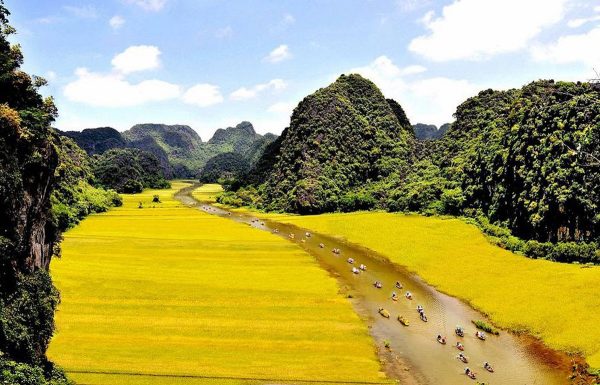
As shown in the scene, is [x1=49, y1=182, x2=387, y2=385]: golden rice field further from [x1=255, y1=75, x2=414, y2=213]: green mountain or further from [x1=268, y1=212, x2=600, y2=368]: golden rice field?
[x1=255, y1=75, x2=414, y2=213]: green mountain

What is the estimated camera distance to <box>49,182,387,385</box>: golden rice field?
92.6ft

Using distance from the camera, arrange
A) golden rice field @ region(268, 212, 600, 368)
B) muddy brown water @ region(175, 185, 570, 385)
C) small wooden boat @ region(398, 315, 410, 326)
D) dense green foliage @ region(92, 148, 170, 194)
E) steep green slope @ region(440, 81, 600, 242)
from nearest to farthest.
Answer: muddy brown water @ region(175, 185, 570, 385) → golden rice field @ region(268, 212, 600, 368) → small wooden boat @ region(398, 315, 410, 326) → steep green slope @ region(440, 81, 600, 242) → dense green foliage @ region(92, 148, 170, 194)

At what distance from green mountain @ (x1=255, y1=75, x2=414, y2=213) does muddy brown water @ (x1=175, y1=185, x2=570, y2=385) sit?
62.5 meters

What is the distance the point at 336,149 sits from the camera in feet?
433

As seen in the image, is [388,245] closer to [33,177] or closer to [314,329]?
[314,329]

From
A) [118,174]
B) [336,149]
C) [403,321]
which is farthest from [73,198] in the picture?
[118,174]

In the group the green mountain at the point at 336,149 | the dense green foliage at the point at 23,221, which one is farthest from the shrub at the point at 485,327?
the green mountain at the point at 336,149

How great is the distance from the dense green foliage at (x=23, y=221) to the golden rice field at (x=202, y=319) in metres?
7.15

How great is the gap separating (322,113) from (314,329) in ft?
360

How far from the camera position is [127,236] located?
237 ft

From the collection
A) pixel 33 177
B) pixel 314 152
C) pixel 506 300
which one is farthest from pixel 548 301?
pixel 314 152

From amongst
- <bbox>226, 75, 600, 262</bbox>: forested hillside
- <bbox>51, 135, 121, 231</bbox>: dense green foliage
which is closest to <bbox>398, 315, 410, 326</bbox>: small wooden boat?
<bbox>226, 75, 600, 262</bbox>: forested hillside

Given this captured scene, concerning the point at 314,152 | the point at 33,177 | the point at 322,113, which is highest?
the point at 322,113

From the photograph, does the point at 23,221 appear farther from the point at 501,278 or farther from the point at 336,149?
the point at 336,149
